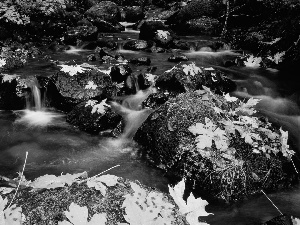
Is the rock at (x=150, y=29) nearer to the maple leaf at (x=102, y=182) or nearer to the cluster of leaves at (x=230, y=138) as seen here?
the cluster of leaves at (x=230, y=138)

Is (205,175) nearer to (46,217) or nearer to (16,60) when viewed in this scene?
(46,217)

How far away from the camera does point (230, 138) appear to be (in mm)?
3795

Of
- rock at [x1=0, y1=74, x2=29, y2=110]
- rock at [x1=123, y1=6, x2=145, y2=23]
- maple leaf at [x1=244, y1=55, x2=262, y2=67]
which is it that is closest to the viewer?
rock at [x1=0, y1=74, x2=29, y2=110]

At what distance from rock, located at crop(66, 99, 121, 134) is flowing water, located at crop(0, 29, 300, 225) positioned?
0.17m

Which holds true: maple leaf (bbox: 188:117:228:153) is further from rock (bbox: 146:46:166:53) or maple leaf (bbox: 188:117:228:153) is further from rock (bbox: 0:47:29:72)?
rock (bbox: 146:46:166:53)

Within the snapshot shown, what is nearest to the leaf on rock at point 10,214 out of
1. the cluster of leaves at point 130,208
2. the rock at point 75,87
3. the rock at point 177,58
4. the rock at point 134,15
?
the cluster of leaves at point 130,208

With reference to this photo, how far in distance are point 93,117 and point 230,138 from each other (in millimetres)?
2887

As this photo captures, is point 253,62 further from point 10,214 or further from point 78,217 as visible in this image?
point 10,214

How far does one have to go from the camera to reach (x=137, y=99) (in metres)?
6.83

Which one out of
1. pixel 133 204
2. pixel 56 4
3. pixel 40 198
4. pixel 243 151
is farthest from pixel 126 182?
pixel 56 4

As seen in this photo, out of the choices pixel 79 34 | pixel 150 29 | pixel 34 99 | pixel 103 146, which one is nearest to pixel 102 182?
pixel 103 146

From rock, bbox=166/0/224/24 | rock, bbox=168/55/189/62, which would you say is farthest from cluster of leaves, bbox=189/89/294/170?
rock, bbox=166/0/224/24

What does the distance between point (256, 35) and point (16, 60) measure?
8872mm

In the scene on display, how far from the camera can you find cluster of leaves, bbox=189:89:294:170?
3602 millimetres
